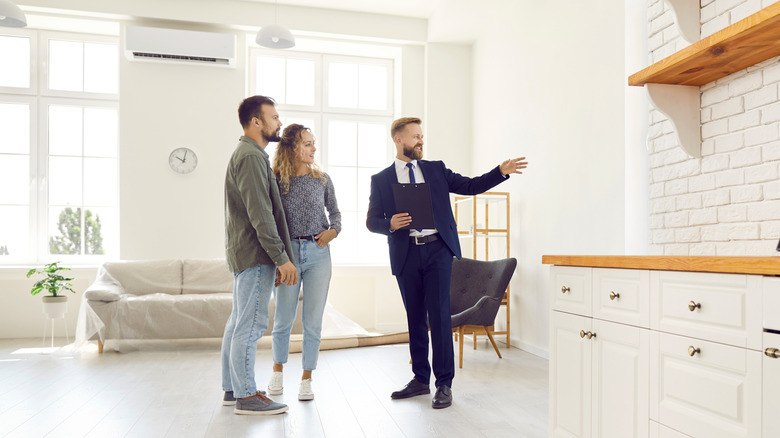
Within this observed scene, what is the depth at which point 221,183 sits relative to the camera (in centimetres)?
564

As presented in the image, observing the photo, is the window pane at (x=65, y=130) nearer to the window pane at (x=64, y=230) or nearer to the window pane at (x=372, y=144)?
the window pane at (x=64, y=230)

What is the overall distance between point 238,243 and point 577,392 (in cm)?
155

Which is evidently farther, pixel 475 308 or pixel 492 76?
pixel 492 76

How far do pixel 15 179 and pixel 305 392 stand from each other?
14.4ft

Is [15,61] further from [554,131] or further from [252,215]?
[554,131]

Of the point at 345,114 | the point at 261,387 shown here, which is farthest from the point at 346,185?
the point at 261,387

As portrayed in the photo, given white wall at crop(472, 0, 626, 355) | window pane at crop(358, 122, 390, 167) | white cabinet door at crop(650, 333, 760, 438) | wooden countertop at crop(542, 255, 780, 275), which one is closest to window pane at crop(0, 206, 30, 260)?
window pane at crop(358, 122, 390, 167)

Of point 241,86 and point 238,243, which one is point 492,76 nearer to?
point 241,86

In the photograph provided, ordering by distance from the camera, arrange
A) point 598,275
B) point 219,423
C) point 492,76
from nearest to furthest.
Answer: point 598,275 < point 219,423 < point 492,76

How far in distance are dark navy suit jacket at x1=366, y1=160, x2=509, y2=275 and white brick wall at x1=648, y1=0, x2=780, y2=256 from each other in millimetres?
743

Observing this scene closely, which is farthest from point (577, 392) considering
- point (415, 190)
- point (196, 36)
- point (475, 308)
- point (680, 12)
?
point (196, 36)

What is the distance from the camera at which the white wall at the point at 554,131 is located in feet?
11.5

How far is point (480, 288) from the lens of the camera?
14.2 ft

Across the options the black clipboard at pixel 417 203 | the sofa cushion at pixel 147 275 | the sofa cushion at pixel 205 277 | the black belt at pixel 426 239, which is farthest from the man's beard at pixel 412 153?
the sofa cushion at pixel 147 275
